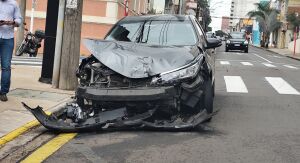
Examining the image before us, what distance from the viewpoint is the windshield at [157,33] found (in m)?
8.29

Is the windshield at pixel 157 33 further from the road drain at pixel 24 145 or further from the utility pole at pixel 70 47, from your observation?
the road drain at pixel 24 145

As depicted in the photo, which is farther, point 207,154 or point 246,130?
point 246,130

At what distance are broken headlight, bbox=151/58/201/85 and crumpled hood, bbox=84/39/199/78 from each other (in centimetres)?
7

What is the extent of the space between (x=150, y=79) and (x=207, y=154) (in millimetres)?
1411

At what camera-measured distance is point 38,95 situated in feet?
29.9

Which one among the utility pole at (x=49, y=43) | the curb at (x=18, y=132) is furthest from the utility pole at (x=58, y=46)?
the curb at (x=18, y=132)

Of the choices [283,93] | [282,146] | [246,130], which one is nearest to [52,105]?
[246,130]

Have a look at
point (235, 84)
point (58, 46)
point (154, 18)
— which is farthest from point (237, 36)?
point (154, 18)

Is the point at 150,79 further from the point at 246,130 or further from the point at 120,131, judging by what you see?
the point at 246,130

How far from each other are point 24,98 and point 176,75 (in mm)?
3092

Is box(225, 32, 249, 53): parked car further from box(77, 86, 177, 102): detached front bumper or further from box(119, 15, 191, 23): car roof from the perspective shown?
box(77, 86, 177, 102): detached front bumper

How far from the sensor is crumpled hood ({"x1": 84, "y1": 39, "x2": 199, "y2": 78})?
6.79 m

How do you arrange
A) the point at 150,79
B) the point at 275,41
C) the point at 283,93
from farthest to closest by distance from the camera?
the point at 275,41, the point at 283,93, the point at 150,79

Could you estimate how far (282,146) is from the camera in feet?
20.6
